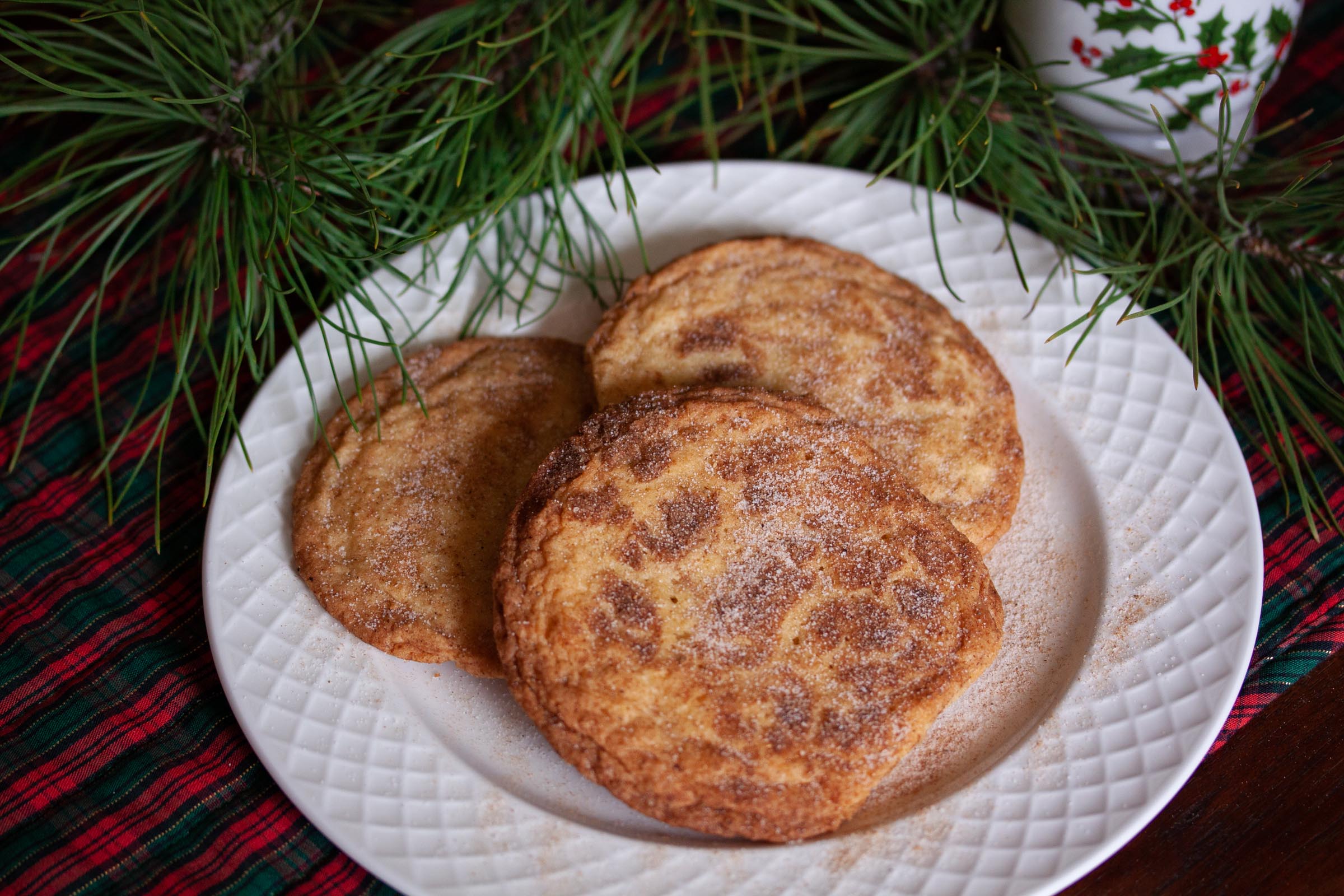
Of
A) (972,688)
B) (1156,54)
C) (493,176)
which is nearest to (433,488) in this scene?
(493,176)

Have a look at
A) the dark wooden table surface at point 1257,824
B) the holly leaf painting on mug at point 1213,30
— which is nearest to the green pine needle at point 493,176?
the holly leaf painting on mug at point 1213,30

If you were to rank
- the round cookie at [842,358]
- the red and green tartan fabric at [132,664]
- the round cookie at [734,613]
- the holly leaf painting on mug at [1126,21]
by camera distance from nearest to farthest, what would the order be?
the round cookie at [734,613] → the red and green tartan fabric at [132,664] → the round cookie at [842,358] → the holly leaf painting on mug at [1126,21]

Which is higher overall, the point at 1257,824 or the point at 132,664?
the point at 132,664

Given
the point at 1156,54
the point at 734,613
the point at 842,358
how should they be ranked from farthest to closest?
the point at 1156,54
the point at 842,358
the point at 734,613

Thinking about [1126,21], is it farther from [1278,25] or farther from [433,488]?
[433,488]

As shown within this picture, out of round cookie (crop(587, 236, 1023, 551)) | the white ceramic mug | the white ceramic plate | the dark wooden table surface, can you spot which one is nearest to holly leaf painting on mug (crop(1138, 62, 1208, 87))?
the white ceramic mug

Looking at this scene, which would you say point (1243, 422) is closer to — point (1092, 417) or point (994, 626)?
point (1092, 417)

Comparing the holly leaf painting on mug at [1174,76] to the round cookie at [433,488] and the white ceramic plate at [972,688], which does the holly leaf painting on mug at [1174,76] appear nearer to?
the white ceramic plate at [972,688]
